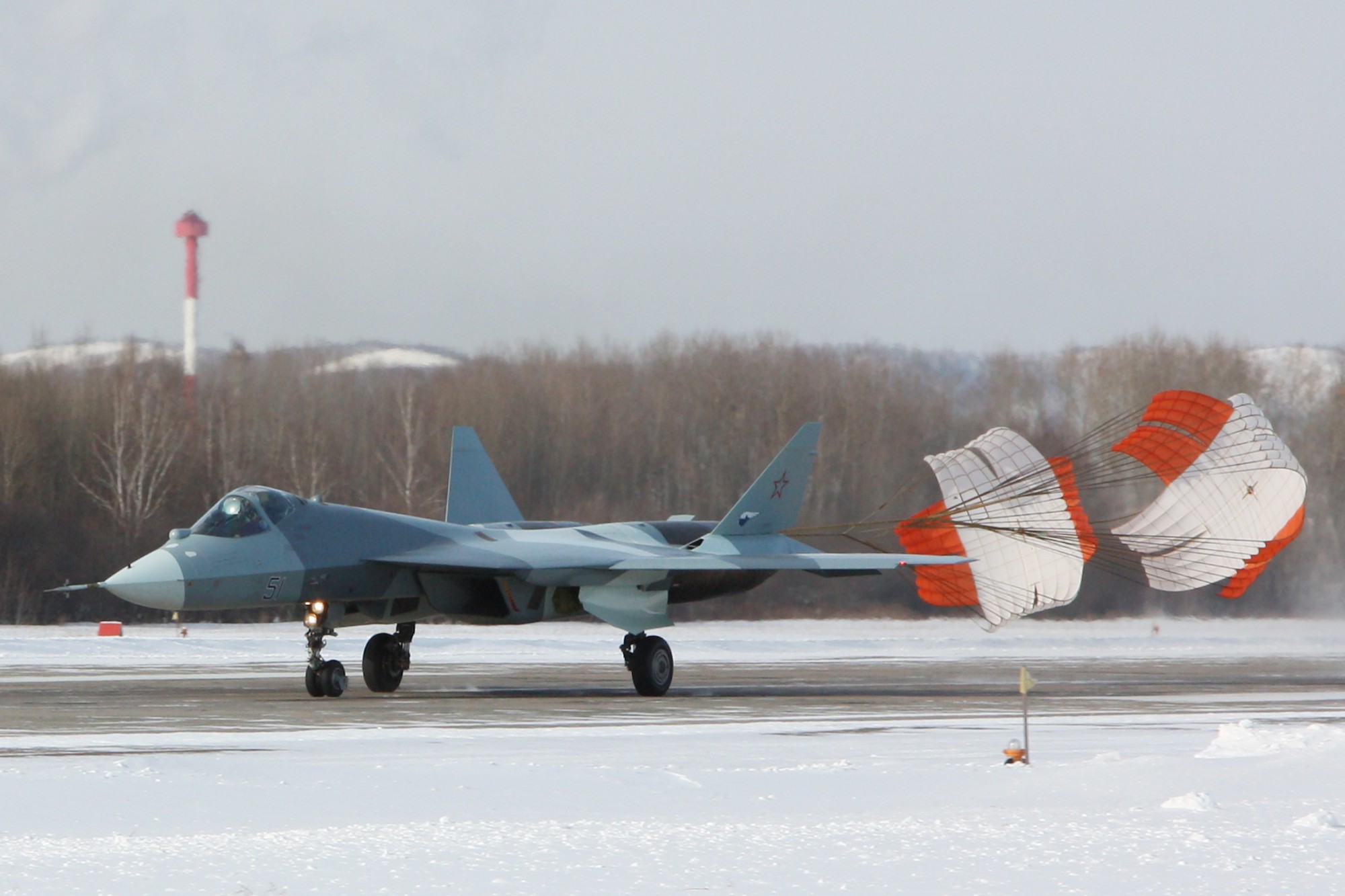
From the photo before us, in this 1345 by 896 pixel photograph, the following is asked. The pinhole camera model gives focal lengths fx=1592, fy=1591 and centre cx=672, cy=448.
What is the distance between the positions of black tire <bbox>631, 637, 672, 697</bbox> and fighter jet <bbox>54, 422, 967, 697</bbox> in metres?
0.02

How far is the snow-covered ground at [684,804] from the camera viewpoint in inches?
254

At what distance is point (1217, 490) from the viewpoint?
76.6 ft

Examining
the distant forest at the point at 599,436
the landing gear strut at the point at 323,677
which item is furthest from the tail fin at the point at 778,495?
the distant forest at the point at 599,436

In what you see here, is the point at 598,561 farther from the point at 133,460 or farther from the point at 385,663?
the point at 133,460

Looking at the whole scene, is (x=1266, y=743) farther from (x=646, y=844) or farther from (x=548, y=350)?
(x=548, y=350)

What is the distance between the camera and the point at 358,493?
161 ft

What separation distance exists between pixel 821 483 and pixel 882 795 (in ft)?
136

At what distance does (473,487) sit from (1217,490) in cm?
1090

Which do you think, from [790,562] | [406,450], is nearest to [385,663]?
[790,562]

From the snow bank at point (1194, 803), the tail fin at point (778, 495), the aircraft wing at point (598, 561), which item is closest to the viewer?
the snow bank at point (1194, 803)

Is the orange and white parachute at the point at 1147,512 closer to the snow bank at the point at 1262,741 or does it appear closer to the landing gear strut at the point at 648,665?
the landing gear strut at the point at 648,665

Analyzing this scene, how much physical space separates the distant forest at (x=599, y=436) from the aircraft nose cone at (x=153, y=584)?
26200 mm

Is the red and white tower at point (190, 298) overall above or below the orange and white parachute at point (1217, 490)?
above

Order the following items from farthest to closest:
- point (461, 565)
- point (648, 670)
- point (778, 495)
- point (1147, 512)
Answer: point (1147, 512)
point (778, 495)
point (648, 670)
point (461, 565)
